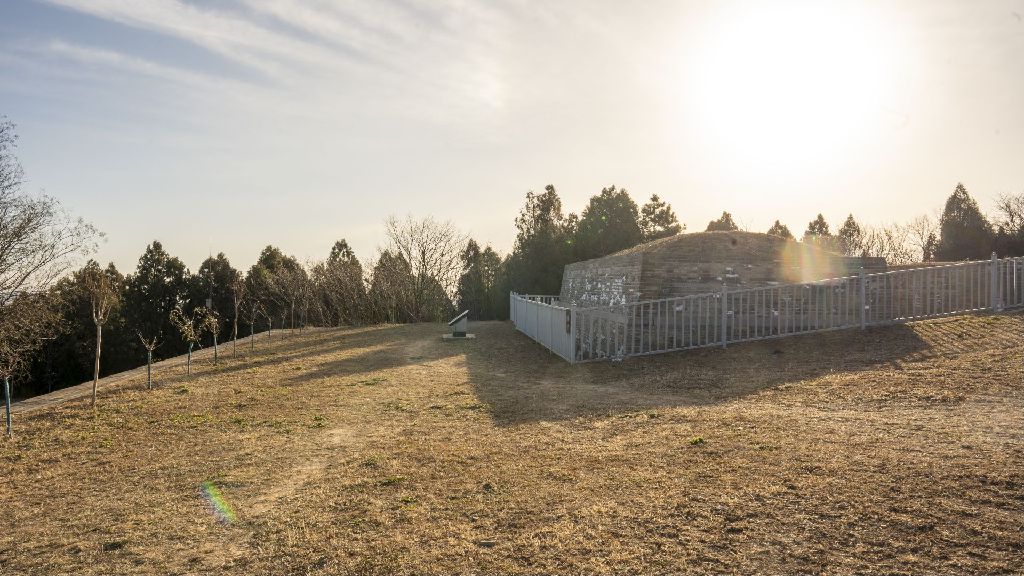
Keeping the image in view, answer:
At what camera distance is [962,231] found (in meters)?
34.9

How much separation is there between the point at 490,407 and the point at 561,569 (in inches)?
205

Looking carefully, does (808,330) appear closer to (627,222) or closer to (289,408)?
(289,408)

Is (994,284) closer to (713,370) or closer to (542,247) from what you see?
(713,370)

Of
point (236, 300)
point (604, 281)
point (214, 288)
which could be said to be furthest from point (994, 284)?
point (214, 288)

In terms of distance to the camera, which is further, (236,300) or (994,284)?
(236,300)

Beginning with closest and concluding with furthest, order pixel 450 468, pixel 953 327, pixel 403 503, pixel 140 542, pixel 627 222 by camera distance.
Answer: pixel 140 542 < pixel 403 503 < pixel 450 468 < pixel 953 327 < pixel 627 222

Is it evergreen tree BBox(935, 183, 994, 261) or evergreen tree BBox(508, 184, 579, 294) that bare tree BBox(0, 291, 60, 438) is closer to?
evergreen tree BBox(508, 184, 579, 294)

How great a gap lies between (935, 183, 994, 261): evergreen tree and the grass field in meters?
30.0

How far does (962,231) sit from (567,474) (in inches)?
1584

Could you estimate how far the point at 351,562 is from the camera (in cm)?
374

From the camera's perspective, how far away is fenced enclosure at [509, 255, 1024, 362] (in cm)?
1200

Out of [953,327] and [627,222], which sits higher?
[627,222]

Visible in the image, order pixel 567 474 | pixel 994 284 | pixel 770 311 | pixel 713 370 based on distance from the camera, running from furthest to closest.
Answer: pixel 770 311, pixel 994 284, pixel 713 370, pixel 567 474

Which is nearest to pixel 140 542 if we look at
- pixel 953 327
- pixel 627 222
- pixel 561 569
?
pixel 561 569
